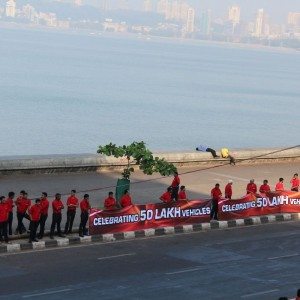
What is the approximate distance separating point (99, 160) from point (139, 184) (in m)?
2.67

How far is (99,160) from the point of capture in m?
37.2

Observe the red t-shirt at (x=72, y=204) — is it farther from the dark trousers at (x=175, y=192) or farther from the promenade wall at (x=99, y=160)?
the promenade wall at (x=99, y=160)

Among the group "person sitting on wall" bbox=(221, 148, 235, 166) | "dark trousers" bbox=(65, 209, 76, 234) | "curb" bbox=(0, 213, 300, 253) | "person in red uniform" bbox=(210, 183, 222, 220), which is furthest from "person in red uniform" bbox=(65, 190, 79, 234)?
"person sitting on wall" bbox=(221, 148, 235, 166)

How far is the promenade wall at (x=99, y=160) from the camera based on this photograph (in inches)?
1361

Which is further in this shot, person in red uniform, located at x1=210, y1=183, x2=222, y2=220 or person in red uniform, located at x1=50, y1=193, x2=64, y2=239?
person in red uniform, located at x1=210, y1=183, x2=222, y2=220

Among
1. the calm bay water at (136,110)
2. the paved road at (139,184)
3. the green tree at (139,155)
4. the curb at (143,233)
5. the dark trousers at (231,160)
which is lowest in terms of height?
the calm bay water at (136,110)

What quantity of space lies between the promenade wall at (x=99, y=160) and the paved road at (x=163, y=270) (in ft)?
28.2

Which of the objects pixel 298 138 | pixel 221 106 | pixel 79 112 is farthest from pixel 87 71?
pixel 298 138

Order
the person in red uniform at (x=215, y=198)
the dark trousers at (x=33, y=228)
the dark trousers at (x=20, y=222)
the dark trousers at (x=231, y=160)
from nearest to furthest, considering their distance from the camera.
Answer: the dark trousers at (x=33, y=228) < the dark trousers at (x=20, y=222) < the person in red uniform at (x=215, y=198) < the dark trousers at (x=231, y=160)

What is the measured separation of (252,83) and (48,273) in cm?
15954

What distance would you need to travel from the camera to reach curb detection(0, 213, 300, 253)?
2463 centimetres

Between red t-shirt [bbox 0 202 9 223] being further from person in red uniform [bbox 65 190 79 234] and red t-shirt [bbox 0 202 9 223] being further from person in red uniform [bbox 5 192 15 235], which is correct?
person in red uniform [bbox 65 190 79 234]

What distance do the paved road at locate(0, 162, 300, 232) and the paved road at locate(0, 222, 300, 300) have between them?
3637 millimetres

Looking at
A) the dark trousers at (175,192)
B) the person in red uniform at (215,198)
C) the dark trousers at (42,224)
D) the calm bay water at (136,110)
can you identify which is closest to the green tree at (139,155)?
the dark trousers at (175,192)
